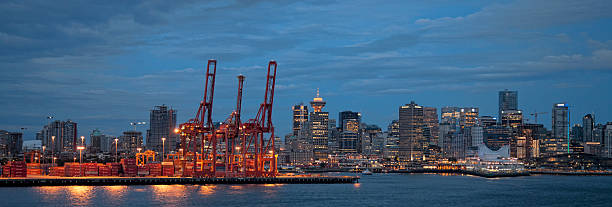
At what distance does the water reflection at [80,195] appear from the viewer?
9706cm

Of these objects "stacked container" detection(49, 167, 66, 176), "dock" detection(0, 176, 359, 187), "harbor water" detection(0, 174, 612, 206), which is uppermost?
"stacked container" detection(49, 167, 66, 176)

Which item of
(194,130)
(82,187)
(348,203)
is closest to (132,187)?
(82,187)

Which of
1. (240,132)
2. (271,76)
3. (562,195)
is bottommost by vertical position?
Answer: (562,195)

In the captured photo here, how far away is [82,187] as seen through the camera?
125625mm

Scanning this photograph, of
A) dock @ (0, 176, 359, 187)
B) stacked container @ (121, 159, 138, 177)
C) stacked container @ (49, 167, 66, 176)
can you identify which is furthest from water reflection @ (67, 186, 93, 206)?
stacked container @ (49, 167, 66, 176)

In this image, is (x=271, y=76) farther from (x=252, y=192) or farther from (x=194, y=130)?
(x=252, y=192)

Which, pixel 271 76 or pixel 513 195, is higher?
pixel 271 76

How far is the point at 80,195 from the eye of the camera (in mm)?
107688

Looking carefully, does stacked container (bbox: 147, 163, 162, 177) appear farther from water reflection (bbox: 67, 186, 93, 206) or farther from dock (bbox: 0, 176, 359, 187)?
water reflection (bbox: 67, 186, 93, 206)

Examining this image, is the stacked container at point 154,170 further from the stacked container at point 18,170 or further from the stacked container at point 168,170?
the stacked container at point 18,170

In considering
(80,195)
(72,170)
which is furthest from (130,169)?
(80,195)

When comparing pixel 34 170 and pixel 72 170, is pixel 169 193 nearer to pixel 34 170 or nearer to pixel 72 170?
pixel 72 170

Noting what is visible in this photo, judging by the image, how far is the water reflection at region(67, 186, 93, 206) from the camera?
97062 mm

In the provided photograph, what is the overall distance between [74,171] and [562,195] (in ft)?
293
